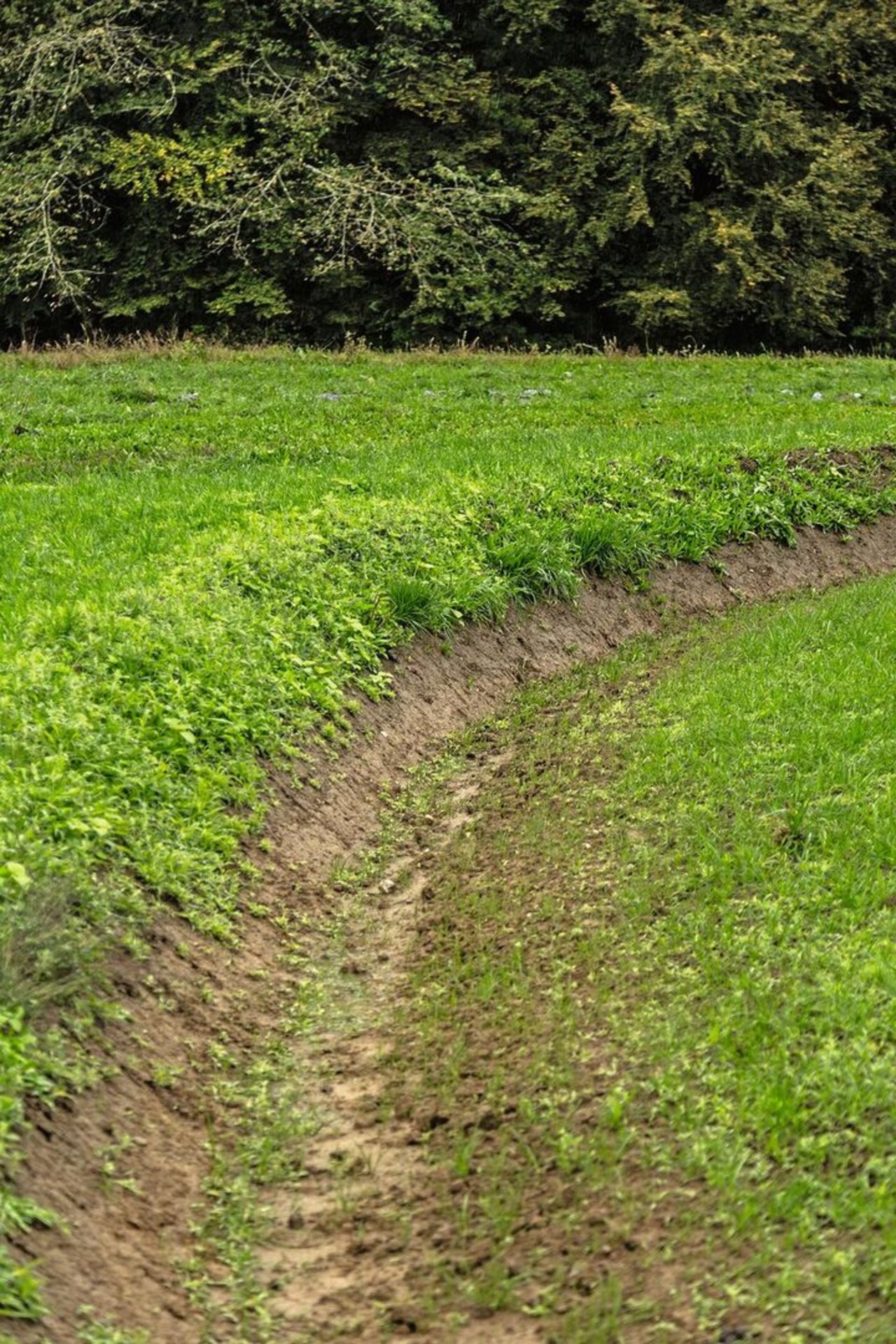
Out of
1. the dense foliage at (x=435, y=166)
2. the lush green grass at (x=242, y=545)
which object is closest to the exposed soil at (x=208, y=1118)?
the lush green grass at (x=242, y=545)

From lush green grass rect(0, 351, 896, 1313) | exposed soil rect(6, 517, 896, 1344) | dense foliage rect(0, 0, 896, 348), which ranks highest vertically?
dense foliage rect(0, 0, 896, 348)

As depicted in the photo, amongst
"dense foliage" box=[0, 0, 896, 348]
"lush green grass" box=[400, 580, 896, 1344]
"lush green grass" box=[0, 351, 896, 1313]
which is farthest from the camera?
"dense foliage" box=[0, 0, 896, 348]

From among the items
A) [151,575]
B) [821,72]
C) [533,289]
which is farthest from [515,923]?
[821,72]

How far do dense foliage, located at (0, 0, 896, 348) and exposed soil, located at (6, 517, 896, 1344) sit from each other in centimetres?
1930

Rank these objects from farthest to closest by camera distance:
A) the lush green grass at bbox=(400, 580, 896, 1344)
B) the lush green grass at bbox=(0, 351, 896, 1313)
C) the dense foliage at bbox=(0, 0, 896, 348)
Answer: the dense foliage at bbox=(0, 0, 896, 348), the lush green grass at bbox=(0, 351, 896, 1313), the lush green grass at bbox=(400, 580, 896, 1344)

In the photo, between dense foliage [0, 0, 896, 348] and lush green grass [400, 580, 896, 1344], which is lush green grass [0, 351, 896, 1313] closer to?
lush green grass [400, 580, 896, 1344]

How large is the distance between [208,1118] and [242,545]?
15.2 ft

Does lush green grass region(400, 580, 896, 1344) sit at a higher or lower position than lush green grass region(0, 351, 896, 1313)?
lower

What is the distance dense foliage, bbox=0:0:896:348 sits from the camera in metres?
26.1

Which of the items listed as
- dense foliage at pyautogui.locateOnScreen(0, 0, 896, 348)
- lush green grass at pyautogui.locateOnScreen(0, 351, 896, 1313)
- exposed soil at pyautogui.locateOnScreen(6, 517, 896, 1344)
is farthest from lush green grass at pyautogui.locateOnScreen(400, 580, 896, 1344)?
dense foliage at pyautogui.locateOnScreen(0, 0, 896, 348)

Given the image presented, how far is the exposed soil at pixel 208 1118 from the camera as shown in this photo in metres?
3.89

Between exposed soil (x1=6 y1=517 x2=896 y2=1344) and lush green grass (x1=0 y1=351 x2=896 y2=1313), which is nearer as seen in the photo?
exposed soil (x1=6 y1=517 x2=896 y2=1344)

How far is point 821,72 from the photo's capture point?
29062 mm

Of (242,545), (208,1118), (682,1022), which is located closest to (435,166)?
(242,545)
